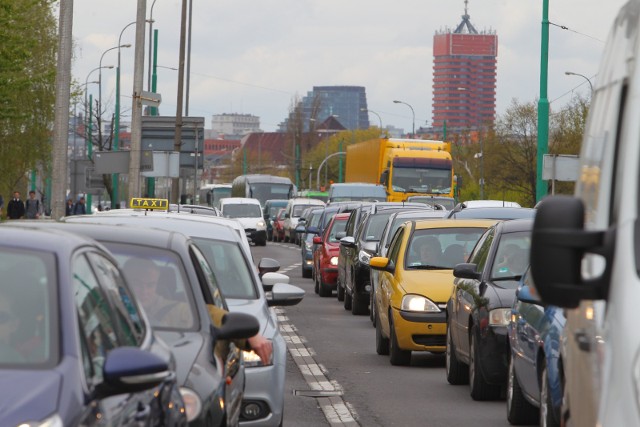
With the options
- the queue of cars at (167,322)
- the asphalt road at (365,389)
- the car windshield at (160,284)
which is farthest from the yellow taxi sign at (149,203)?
the car windshield at (160,284)

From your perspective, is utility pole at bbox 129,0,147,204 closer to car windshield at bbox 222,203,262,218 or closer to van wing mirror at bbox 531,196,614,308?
car windshield at bbox 222,203,262,218

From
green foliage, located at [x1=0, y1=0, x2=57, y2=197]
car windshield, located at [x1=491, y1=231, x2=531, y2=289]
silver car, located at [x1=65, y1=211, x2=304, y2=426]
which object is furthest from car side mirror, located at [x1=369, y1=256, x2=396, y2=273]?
green foliage, located at [x1=0, y1=0, x2=57, y2=197]

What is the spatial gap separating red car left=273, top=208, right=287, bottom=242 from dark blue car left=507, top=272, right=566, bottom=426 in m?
59.9

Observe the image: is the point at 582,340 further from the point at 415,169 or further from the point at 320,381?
the point at 415,169

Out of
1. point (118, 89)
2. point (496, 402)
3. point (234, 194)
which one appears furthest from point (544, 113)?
point (234, 194)

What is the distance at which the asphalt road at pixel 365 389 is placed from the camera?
12125 millimetres

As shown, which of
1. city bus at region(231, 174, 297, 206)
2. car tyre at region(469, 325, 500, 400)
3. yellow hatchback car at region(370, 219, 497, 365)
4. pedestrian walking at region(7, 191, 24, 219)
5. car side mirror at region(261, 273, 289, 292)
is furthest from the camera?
city bus at region(231, 174, 297, 206)

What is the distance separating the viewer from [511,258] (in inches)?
528

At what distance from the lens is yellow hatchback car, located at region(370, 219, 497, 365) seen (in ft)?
52.5

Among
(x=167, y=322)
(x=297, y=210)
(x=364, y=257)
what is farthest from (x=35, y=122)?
(x=167, y=322)

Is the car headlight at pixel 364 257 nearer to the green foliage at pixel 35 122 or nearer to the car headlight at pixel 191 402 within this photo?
the car headlight at pixel 191 402

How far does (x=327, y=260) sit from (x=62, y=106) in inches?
217

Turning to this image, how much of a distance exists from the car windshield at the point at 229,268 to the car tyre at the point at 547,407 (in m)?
2.12

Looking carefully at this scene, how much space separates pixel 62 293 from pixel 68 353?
0.37 metres
